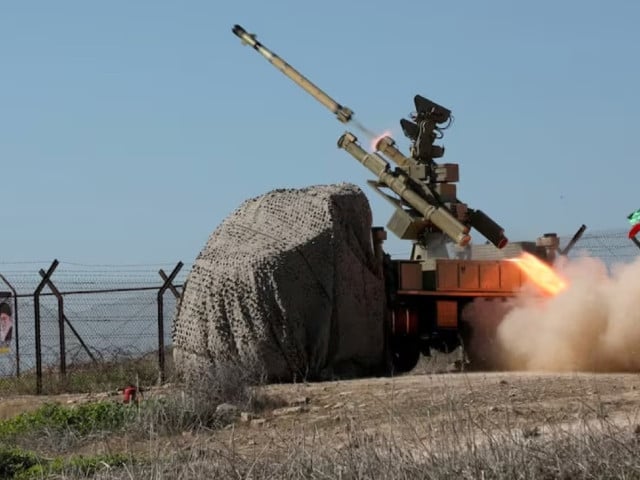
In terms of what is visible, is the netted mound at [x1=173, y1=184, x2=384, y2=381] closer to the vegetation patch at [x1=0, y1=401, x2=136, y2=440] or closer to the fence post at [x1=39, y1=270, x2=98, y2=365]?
the fence post at [x1=39, y1=270, x2=98, y2=365]

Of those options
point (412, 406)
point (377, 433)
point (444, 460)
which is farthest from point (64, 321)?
point (444, 460)

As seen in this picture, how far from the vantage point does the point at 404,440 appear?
1088 cm

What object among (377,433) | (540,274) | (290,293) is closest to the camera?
(377,433)

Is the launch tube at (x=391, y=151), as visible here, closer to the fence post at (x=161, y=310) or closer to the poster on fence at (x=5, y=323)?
the fence post at (x=161, y=310)

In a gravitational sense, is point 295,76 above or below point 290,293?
above

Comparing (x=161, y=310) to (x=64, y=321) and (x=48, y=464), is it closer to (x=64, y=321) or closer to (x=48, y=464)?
(x=64, y=321)

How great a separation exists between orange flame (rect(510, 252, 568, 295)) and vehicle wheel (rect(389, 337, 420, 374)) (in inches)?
92.3

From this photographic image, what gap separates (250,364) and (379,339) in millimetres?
2839

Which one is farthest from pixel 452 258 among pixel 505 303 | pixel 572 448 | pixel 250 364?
pixel 572 448

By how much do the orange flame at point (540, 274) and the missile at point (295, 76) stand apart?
198 inches

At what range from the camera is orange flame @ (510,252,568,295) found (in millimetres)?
24609

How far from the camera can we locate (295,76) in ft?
99.6

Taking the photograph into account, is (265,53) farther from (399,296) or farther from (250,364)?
(250,364)

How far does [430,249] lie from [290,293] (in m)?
4.09
